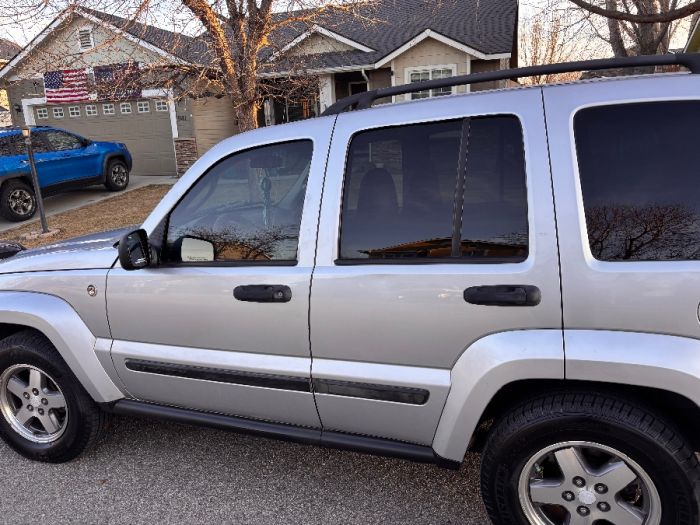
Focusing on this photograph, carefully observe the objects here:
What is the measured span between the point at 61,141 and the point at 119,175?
2010 millimetres

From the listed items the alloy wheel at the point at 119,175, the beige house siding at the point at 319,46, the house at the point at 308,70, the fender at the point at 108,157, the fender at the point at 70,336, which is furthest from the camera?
the beige house siding at the point at 319,46

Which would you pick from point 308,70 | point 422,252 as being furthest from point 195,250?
point 308,70

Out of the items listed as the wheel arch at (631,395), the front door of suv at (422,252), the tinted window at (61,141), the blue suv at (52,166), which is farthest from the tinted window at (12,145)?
the wheel arch at (631,395)

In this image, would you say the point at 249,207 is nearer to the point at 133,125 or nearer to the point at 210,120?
the point at 210,120

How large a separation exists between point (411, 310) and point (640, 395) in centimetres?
86

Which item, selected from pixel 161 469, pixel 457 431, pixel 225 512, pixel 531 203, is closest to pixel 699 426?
pixel 457 431

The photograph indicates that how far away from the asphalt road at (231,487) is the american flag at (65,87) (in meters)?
17.0

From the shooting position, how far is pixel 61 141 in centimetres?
1288

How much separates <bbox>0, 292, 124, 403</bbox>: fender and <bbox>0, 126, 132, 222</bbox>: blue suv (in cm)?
991

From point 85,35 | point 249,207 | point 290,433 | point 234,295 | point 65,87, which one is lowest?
point 290,433

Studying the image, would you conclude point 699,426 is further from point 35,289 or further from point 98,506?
point 35,289

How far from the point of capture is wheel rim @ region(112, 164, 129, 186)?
14.6 meters

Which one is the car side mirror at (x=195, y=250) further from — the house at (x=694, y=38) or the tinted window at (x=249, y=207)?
the house at (x=694, y=38)

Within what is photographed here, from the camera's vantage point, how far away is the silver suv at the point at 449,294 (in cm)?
197
